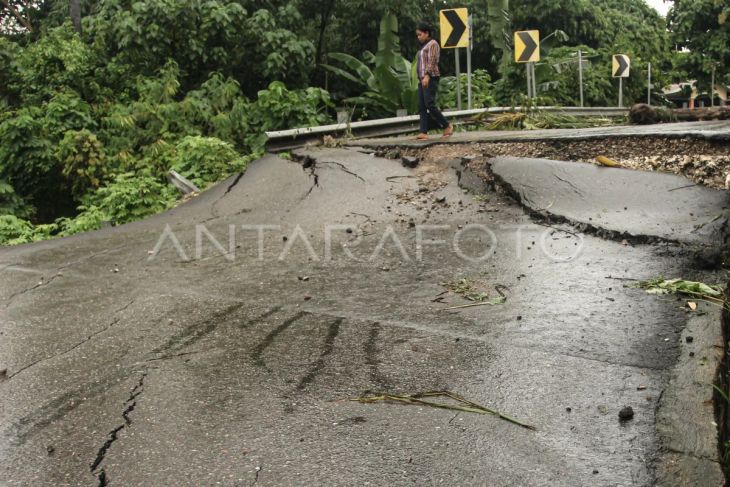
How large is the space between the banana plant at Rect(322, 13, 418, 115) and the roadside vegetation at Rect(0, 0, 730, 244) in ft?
0.10

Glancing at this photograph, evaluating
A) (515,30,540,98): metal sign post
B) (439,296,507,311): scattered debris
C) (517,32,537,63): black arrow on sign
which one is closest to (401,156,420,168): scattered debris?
(439,296,507,311): scattered debris

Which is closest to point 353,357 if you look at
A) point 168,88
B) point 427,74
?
point 427,74

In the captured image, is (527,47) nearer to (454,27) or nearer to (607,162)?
(454,27)

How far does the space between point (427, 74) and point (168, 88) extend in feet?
16.4

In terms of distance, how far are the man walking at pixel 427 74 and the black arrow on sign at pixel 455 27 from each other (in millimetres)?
3852

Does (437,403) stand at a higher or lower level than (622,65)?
lower

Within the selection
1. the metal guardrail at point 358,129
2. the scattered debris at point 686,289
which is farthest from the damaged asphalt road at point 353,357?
the metal guardrail at point 358,129

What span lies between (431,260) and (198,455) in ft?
11.2

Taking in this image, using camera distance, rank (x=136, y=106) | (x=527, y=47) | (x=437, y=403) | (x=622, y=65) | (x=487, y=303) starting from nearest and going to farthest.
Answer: (x=437, y=403)
(x=487, y=303)
(x=136, y=106)
(x=527, y=47)
(x=622, y=65)

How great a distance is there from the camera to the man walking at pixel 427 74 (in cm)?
1116

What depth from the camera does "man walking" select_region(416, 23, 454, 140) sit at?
36.6 ft

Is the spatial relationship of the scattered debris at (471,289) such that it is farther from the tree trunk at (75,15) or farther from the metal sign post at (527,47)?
the tree trunk at (75,15)

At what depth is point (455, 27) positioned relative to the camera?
1510 cm

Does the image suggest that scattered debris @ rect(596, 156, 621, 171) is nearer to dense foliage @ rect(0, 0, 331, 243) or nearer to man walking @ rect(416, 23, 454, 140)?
man walking @ rect(416, 23, 454, 140)
